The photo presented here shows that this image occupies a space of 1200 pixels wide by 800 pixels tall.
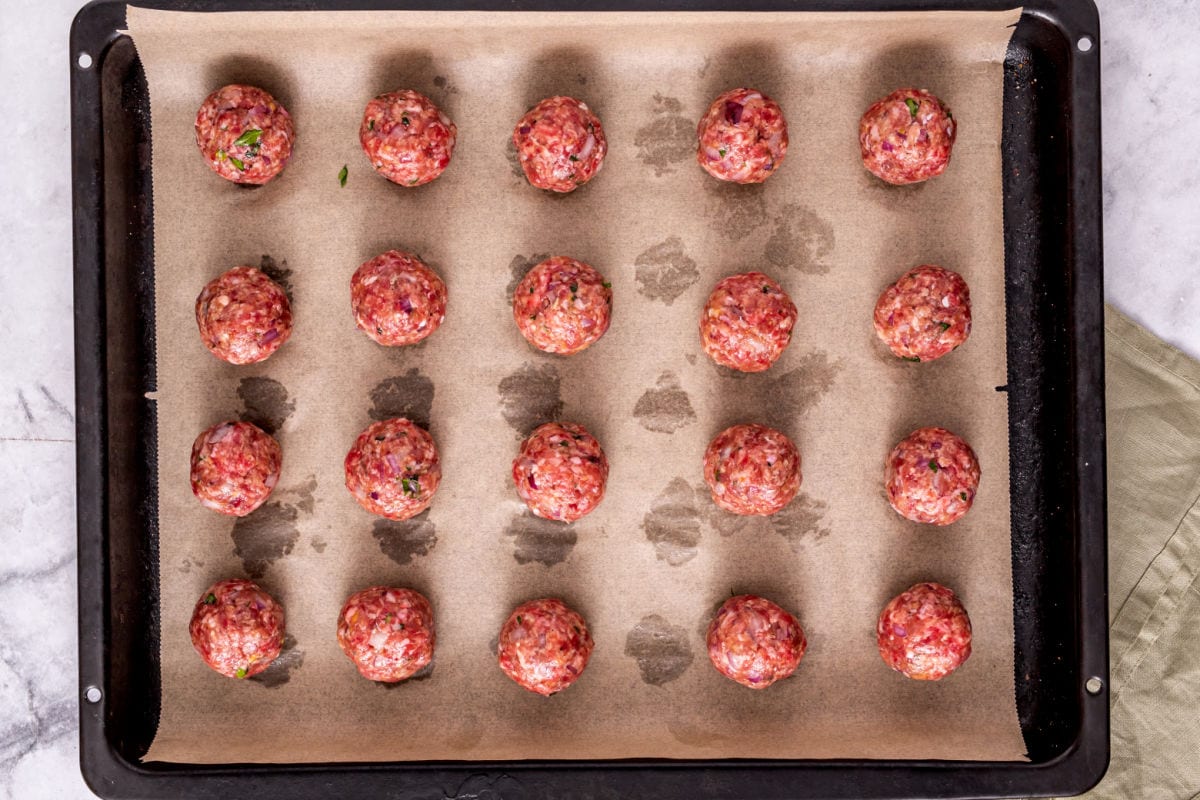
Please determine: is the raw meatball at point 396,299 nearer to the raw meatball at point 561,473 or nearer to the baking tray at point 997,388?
the raw meatball at point 561,473

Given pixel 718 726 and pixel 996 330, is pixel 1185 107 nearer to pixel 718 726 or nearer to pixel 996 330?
pixel 996 330

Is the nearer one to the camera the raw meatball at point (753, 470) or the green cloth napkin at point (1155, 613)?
the raw meatball at point (753, 470)

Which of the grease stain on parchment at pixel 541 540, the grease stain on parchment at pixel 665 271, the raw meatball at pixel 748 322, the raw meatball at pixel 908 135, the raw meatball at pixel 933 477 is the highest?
the raw meatball at pixel 908 135

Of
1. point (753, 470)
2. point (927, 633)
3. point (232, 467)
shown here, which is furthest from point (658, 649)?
point (232, 467)

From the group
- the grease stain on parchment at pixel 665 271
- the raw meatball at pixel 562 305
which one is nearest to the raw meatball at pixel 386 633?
the raw meatball at pixel 562 305

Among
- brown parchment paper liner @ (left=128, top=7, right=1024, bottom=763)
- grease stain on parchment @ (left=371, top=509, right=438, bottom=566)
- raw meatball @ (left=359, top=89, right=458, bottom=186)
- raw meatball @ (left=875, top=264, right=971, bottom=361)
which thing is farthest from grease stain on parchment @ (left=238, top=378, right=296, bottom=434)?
raw meatball @ (left=875, top=264, right=971, bottom=361)

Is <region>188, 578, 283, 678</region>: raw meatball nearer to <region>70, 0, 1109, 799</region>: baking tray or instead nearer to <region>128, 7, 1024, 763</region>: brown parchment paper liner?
<region>128, 7, 1024, 763</region>: brown parchment paper liner
